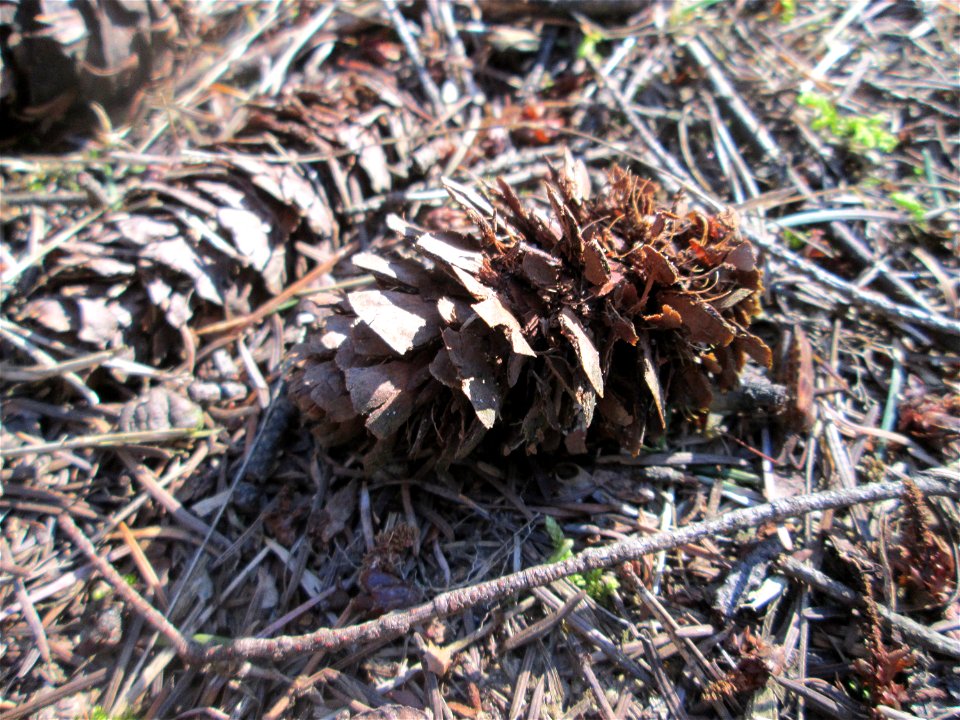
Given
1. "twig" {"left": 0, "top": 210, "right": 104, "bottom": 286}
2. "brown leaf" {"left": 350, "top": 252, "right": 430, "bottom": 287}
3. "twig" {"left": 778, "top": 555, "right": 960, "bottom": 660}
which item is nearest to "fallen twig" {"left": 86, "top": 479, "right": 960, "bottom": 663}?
"twig" {"left": 778, "top": 555, "right": 960, "bottom": 660}

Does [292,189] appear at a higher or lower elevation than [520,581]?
higher

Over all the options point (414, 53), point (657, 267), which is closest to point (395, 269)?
point (657, 267)

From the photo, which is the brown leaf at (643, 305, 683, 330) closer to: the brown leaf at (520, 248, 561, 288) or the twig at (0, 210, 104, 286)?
the brown leaf at (520, 248, 561, 288)

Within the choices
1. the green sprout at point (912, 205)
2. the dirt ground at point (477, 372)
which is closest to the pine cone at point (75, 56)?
the dirt ground at point (477, 372)

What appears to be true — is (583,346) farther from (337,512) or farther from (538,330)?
(337,512)

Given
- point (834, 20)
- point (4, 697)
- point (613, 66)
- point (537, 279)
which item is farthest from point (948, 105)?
point (4, 697)

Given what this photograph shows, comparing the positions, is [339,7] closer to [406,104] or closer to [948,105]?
[406,104]

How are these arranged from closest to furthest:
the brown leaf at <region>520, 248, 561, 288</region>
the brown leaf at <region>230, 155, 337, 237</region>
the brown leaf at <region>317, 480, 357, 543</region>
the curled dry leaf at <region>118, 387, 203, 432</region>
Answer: the brown leaf at <region>520, 248, 561, 288</region> → the brown leaf at <region>317, 480, 357, 543</region> → the curled dry leaf at <region>118, 387, 203, 432</region> → the brown leaf at <region>230, 155, 337, 237</region>
